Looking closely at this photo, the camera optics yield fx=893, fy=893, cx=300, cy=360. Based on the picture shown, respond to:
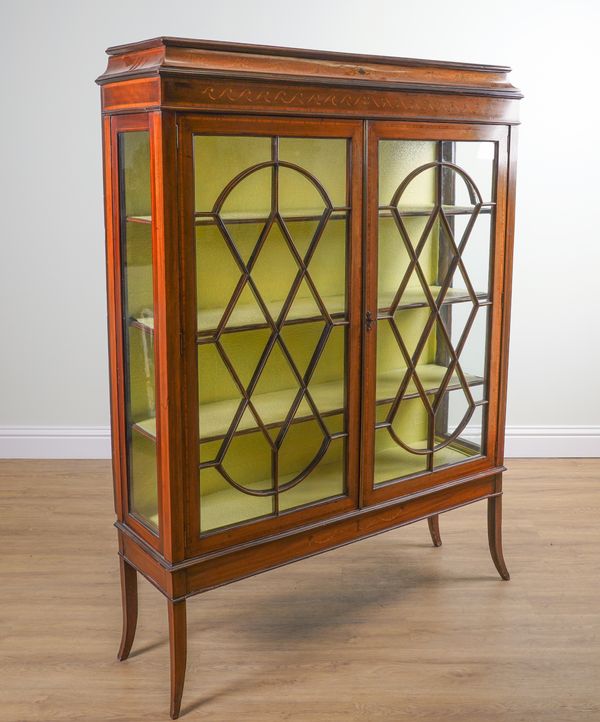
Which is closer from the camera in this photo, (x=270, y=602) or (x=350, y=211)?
(x=350, y=211)

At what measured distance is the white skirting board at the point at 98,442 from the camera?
3.54 m

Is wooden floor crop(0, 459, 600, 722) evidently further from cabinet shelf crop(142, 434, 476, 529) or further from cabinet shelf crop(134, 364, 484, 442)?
cabinet shelf crop(134, 364, 484, 442)

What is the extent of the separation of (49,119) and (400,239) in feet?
5.76

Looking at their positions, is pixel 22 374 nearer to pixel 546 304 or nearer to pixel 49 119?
pixel 49 119

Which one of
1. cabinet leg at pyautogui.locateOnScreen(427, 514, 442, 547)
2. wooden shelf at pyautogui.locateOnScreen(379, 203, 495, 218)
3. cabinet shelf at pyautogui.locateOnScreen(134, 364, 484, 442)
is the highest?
wooden shelf at pyautogui.locateOnScreen(379, 203, 495, 218)

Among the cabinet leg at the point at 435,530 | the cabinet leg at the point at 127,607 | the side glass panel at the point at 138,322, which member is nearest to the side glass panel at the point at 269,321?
the side glass panel at the point at 138,322

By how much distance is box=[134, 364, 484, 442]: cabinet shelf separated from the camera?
6.28 feet

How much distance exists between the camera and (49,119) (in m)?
3.30

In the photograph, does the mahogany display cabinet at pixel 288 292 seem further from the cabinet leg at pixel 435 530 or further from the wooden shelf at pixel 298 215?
the cabinet leg at pixel 435 530

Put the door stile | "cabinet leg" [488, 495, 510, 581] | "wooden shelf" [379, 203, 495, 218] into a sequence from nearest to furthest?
the door stile
"wooden shelf" [379, 203, 495, 218]
"cabinet leg" [488, 495, 510, 581]

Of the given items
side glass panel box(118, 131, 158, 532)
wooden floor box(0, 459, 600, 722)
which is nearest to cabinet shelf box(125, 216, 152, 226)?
side glass panel box(118, 131, 158, 532)

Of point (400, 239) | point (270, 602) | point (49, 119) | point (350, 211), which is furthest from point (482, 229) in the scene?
point (49, 119)

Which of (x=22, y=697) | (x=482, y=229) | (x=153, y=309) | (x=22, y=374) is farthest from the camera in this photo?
(x=22, y=374)

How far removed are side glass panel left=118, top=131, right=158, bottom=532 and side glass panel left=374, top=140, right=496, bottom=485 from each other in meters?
0.57
